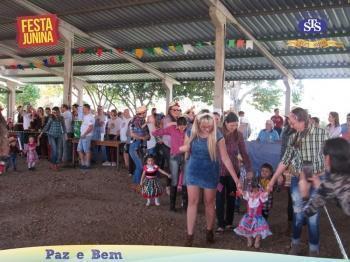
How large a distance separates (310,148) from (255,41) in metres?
9.10

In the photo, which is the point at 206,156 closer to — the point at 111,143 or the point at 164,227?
the point at 164,227

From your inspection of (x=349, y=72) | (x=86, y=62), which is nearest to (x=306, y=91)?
(x=349, y=72)

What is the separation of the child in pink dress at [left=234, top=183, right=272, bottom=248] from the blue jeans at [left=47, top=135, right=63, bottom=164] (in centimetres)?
754

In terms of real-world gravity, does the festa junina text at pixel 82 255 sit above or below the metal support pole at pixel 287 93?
below

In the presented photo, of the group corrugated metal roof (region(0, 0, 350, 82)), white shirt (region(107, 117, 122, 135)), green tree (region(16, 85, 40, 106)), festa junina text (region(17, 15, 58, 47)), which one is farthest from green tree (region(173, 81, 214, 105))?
green tree (region(16, 85, 40, 106))

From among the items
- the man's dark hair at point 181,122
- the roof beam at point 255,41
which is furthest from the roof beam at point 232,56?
the man's dark hair at point 181,122

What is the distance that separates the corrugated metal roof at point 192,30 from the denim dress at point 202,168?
22.5ft

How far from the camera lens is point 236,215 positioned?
6727mm

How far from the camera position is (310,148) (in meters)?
4.48

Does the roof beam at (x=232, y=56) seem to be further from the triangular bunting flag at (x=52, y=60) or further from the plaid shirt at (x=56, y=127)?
the plaid shirt at (x=56, y=127)

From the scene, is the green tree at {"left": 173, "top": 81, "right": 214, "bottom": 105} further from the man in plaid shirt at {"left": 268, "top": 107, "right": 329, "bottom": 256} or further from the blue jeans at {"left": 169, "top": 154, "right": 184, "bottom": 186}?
the man in plaid shirt at {"left": 268, "top": 107, "right": 329, "bottom": 256}

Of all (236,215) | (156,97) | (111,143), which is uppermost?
(156,97)

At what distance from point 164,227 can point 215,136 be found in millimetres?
1755

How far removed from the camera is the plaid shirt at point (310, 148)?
4457mm
